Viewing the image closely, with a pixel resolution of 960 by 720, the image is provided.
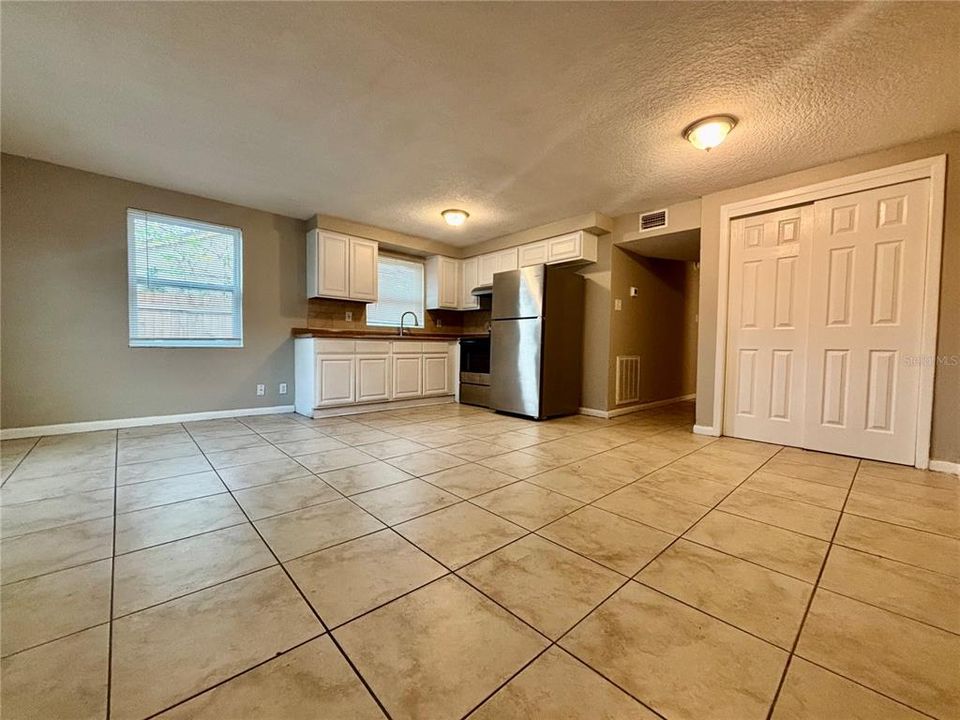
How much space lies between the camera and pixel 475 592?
1.29m

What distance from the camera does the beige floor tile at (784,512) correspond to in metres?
1.77

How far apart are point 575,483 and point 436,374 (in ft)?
11.1

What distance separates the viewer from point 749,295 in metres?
3.46

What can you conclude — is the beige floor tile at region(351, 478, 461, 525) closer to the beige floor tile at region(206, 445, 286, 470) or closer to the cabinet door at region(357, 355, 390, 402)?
the beige floor tile at region(206, 445, 286, 470)

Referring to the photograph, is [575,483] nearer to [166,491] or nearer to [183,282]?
[166,491]

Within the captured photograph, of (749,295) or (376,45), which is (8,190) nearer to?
(376,45)

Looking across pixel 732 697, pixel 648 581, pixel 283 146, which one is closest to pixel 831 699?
pixel 732 697

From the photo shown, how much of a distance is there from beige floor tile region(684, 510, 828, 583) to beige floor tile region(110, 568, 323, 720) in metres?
1.60

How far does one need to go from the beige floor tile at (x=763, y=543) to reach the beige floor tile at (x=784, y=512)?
71mm

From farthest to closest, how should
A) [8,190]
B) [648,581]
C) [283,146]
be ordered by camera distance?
[8,190], [283,146], [648,581]

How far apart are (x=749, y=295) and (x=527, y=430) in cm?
239

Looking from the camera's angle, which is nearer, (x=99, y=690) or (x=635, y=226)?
(x=99, y=690)

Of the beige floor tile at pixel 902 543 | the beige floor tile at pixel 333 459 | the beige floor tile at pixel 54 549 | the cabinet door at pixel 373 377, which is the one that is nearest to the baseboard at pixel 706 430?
the beige floor tile at pixel 902 543

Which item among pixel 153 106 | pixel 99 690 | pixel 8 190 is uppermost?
pixel 153 106
